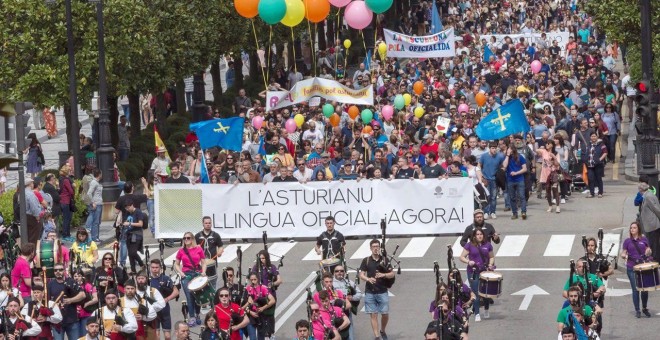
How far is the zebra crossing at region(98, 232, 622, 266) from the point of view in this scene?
3030 cm

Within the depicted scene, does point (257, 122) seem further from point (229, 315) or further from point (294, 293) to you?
point (229, 315)

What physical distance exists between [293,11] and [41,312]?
20171 mm

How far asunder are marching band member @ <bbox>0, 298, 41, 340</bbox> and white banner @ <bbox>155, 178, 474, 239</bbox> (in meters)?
9.60

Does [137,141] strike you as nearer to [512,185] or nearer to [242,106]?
[242,106]

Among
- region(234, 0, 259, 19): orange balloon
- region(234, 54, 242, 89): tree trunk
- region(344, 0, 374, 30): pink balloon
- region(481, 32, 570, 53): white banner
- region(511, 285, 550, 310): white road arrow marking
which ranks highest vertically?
region(234, 0, 259, 19): orange balloon

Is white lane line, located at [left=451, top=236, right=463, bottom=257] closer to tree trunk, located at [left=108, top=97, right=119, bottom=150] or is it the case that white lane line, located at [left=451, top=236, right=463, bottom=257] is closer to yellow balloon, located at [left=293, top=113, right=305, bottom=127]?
yellow balloon, located at [left=293, top=113, right=305, bottom=127]

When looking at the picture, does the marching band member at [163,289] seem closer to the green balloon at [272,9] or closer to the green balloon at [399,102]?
the green balloon at [272,9]

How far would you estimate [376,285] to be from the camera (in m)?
23.8

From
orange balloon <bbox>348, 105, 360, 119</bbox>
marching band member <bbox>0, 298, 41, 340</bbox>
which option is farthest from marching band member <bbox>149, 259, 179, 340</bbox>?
orange balloon <bbox>348, 105, 360, 119</bbox>

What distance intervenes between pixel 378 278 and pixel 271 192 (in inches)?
326

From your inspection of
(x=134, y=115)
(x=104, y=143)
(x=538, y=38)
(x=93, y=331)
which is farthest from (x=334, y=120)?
(x=93, y=331)

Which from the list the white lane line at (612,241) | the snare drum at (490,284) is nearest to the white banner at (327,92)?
the white lane line at (612,241)

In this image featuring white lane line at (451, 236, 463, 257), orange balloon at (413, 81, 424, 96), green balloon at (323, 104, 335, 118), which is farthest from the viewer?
orange balloon at (413, 81, 424, 96)

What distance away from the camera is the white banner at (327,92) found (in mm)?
38594
